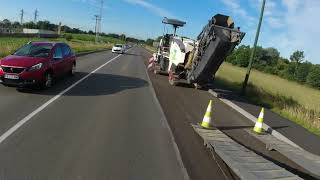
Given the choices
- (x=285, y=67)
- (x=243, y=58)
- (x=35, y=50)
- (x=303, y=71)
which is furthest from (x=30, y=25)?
(x=35, y=50)

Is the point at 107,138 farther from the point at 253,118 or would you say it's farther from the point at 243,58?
the point at 243,58

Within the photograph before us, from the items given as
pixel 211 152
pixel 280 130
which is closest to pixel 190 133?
pixel 211 152

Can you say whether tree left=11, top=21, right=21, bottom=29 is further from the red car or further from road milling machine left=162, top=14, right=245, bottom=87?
the red car

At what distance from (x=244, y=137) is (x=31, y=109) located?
18.6 feet

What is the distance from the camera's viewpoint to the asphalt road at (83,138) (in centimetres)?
659

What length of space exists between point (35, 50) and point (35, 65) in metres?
1.77

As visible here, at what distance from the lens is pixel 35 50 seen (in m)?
15.7

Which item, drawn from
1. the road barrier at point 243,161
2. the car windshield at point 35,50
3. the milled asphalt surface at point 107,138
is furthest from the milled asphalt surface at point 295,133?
the car windshield at point 35,50

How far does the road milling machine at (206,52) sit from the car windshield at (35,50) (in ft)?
21.9

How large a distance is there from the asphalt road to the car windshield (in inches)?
66.4

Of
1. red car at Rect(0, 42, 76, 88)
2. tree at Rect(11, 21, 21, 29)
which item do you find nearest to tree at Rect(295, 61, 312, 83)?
red car at Rect(0, 42, 76, 88)

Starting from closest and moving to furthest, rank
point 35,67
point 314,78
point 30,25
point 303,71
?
1. point 35,67
2. point 314,78
3. point 303,71
4. point 30,25

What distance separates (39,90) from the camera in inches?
565

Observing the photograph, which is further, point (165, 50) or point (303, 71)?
point (303, 71)
